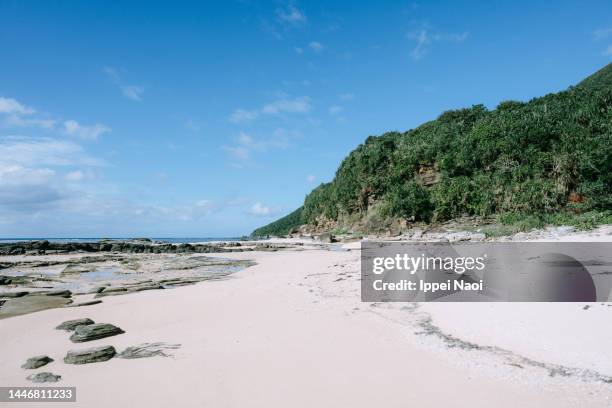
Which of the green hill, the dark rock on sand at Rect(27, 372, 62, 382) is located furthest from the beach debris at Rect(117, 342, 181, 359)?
the green hill

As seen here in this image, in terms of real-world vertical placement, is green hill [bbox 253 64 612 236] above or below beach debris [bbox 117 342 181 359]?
above

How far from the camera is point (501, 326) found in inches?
190

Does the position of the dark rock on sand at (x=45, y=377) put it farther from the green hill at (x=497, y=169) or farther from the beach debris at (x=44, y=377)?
the green hill at (x=497, y=169)

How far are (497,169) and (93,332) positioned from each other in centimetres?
2595

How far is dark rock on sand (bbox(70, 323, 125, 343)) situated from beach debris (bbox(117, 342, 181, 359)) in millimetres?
948

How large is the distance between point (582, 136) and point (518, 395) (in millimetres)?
25241

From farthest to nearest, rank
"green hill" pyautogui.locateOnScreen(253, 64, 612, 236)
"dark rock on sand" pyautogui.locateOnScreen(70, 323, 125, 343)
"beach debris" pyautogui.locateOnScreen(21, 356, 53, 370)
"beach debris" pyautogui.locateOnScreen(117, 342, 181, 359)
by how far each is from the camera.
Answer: "green hill" pyautogui.locateOnScreen(253, 64, 612, 236) → "dark rock on sand" pyautogui.locateOnScreen(70, 323, 125, 343) → "beach debris" pyautogui.locateOnScreen(117, 342, 181, 359) → "beach debris" pyautogui.locateOnScreen(21, 356, 53, 370)

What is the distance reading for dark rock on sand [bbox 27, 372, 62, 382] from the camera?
406cm

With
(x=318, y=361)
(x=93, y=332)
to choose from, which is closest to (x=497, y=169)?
(x=318, y=361)

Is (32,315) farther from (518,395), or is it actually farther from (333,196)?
(333,196)

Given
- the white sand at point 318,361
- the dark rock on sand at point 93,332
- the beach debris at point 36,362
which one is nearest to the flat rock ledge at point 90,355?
the white sand at point 318,361

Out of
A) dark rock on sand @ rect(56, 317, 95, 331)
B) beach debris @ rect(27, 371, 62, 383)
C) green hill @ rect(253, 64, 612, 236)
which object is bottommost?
beach debris @ rect(27, 371, 62, 383)

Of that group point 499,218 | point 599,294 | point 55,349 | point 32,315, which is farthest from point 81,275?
point 499,218

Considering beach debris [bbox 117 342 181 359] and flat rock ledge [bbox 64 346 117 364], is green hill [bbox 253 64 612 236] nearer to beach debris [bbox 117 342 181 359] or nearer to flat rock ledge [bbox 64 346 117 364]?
beach debris [bbox 117 342 181 359]
